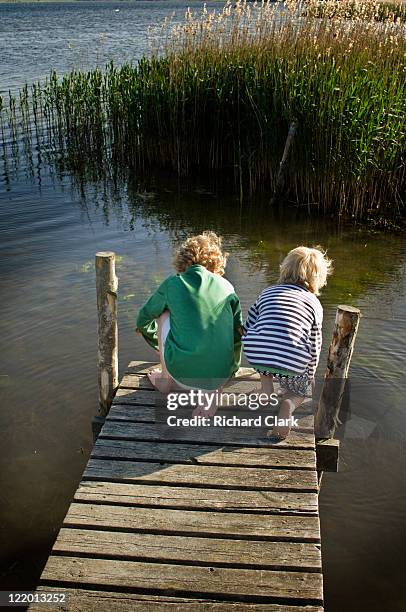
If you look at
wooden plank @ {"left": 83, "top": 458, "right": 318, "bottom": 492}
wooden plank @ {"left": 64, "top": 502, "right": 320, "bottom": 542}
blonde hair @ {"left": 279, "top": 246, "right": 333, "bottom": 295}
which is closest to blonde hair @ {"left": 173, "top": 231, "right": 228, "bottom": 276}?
blonde hair @ {"left": 279, "top": 246, "right": 333, "bottom": 295}

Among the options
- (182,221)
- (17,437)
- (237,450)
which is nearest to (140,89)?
(182,221)

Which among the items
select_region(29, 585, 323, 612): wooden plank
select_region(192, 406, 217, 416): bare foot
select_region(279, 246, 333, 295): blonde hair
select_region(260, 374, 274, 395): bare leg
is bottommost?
select_region(192, 406, 217, 416): bare foot

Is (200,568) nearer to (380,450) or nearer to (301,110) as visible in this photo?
(380,450)

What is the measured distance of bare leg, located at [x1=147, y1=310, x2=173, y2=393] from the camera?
3852 millimetres

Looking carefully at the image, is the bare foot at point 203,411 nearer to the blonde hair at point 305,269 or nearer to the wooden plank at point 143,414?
the wooden plank at point 143,414

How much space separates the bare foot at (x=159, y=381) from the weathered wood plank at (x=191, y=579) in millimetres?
1403

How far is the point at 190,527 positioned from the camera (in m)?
3.01

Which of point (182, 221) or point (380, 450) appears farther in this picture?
point (182, 221)

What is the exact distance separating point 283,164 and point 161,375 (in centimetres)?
551

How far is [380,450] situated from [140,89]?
762 cm

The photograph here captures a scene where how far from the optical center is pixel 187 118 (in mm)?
10062

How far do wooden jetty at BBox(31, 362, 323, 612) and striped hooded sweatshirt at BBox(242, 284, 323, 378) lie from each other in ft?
1.56

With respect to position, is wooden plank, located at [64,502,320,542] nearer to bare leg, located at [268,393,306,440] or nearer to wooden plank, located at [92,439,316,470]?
wooden plank, located at [92,439,316,470]

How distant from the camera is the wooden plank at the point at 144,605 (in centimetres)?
261
